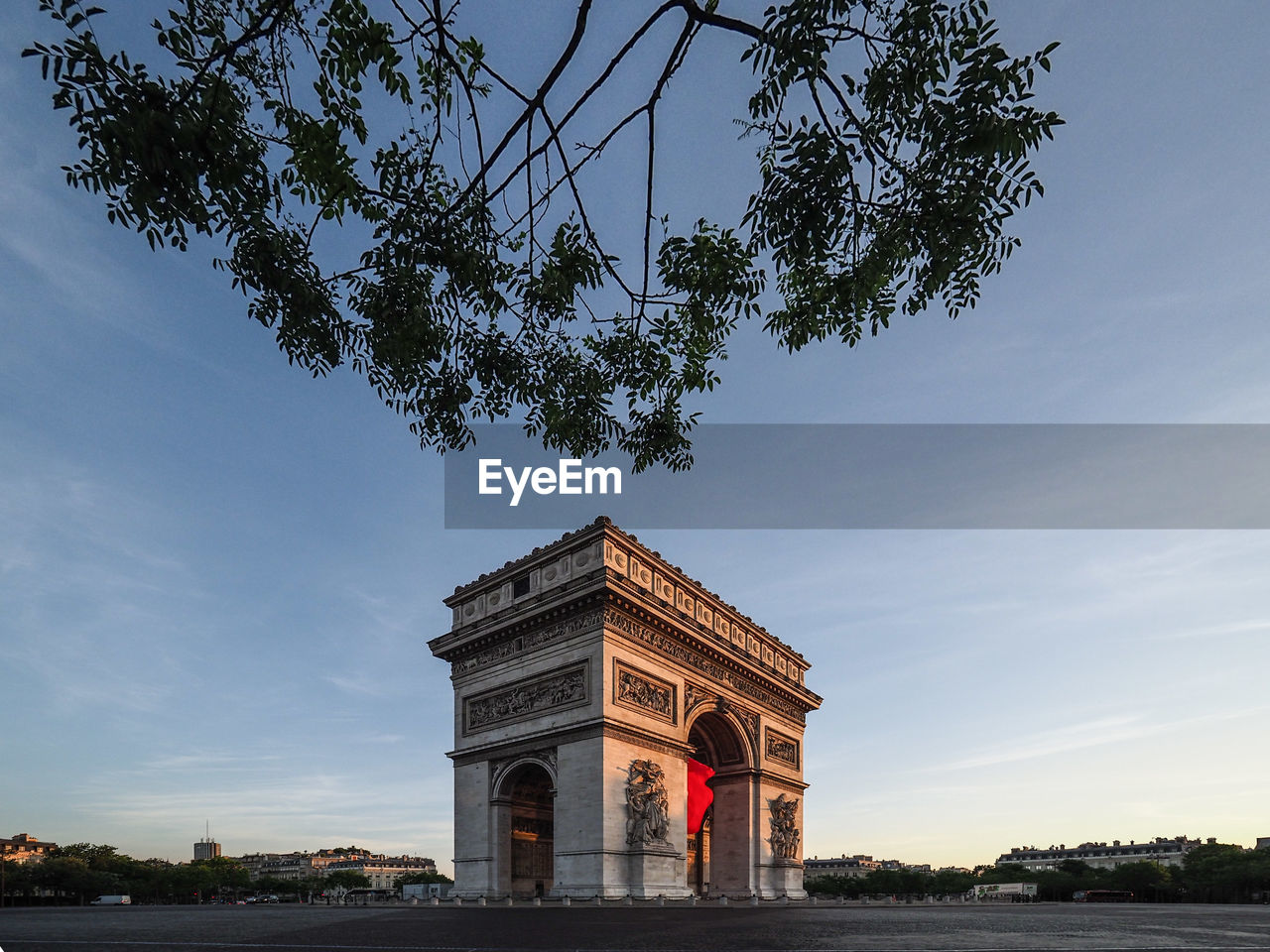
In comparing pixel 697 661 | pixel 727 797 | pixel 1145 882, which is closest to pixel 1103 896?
pixel 1145 882

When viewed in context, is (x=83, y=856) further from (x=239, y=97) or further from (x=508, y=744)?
(x=239, y=97)

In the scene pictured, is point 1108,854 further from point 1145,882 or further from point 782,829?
point 782,829

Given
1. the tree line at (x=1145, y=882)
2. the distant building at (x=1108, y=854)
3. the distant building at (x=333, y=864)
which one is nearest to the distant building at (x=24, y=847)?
the distant building at (x=333, y=864)

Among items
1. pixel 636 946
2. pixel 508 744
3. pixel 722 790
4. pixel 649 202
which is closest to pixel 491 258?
pixel 649 202

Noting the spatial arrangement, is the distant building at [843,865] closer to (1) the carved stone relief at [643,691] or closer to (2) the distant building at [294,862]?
(2) the distant building at [294,862]

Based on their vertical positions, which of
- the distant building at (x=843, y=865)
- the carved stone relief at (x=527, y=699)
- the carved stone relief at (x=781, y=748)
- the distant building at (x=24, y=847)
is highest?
the carved stone relief at (x=527, y=699)

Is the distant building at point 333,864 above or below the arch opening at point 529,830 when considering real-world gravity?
below
